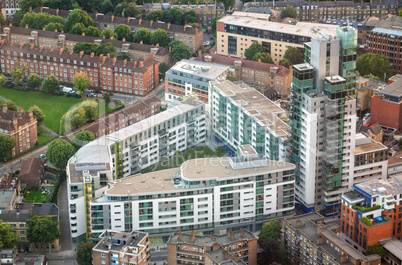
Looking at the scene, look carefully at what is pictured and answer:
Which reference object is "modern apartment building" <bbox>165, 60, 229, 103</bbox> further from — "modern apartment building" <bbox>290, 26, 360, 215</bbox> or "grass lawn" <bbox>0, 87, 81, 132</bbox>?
"modern apartment building" <bbox>290, 26, 360, 215</bbox>

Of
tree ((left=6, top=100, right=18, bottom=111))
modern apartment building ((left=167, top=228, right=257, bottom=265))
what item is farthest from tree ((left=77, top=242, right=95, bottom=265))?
tree ((left=6, top=100, right=18, bottom=111))

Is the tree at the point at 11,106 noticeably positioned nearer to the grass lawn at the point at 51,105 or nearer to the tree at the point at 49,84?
the grass lawn at the point at 51,105

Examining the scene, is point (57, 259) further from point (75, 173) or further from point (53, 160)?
point (53, 160)

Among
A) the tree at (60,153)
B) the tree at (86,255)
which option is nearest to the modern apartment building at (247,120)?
the tree at (60,153)

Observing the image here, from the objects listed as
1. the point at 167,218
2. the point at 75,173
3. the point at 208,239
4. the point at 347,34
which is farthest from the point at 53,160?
the point at 347,34

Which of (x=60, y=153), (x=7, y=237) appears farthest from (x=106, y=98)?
(x=7, y=237)

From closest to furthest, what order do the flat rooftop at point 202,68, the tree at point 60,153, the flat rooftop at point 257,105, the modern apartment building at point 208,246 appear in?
the modern apartment building at point 208,246 < the flat rooftop at point 257,105 < the tree at point 60,153 < the flat rooftop at point 202,68
